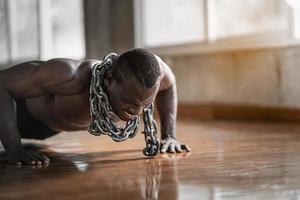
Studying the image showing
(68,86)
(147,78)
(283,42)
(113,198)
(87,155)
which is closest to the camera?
(113,198)

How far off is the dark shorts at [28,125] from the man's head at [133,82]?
515 mm

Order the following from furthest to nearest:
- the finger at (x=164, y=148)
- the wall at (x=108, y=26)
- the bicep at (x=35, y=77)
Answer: the wall at (x=108, y=26), the finger at (x=164, y=148), the bicep at (x=35, y=77)

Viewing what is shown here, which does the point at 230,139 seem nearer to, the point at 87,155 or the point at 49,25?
the point at 87,155

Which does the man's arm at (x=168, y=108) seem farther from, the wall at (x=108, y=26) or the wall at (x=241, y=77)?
the wall at (x=108, y=26)

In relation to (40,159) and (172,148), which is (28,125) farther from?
(172,148)

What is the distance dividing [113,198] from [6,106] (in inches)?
29.5

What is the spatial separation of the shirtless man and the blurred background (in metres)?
1.32

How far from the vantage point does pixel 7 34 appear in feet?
16.7

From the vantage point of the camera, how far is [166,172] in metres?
1.74

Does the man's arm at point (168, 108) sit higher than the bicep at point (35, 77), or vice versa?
the bicep at point (35, 77)

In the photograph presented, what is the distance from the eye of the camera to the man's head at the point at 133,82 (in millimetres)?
1760

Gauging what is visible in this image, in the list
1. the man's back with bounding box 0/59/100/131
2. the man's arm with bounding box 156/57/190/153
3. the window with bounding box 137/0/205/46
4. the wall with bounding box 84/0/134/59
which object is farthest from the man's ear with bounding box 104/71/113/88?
the wall with bounding box 84/0/134/59

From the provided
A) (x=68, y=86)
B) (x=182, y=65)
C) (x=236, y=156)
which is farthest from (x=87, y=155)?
(x=182, y=65)

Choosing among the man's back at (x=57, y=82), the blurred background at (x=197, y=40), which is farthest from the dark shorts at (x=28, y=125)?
the blurred background at (x=197, y=40)
